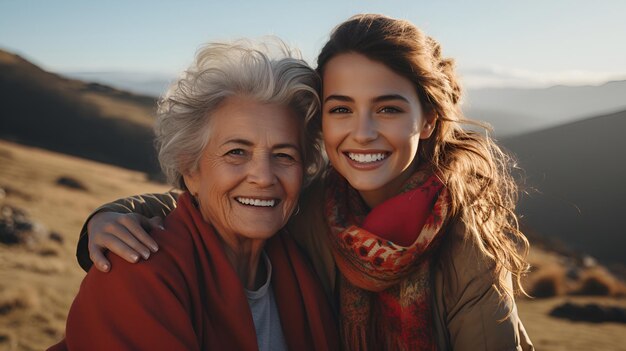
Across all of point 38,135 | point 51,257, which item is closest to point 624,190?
point 51,257

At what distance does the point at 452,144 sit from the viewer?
346 cm

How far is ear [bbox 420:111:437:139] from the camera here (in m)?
3.28

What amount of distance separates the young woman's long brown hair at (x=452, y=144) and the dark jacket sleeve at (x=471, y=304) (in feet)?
0.21

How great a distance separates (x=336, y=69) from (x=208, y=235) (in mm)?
1268

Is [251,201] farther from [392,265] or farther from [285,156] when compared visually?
→ [392,265]

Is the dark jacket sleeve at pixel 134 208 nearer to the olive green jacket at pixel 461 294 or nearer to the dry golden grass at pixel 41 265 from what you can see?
the olive green jacket at pixel 461 294

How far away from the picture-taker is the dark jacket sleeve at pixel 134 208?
9.16 feet

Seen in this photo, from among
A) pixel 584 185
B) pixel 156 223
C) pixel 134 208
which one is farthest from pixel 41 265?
pixel 584 185

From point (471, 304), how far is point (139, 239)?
1769mm

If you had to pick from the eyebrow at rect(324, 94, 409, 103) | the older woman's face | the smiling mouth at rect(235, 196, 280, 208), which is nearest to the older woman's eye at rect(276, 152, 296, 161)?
the older woman's face

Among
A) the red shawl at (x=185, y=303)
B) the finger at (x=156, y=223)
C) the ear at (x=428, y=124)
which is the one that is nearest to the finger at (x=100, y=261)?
the red shawl at (x=185, y=303)

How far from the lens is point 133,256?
224 cm

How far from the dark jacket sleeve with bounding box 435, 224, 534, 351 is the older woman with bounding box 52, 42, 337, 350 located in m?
0.69

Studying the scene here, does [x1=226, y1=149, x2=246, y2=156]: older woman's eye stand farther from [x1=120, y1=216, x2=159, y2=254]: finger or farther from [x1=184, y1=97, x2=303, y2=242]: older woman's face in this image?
[x1=120, y1=216, x2=159, y2=254]: finger
